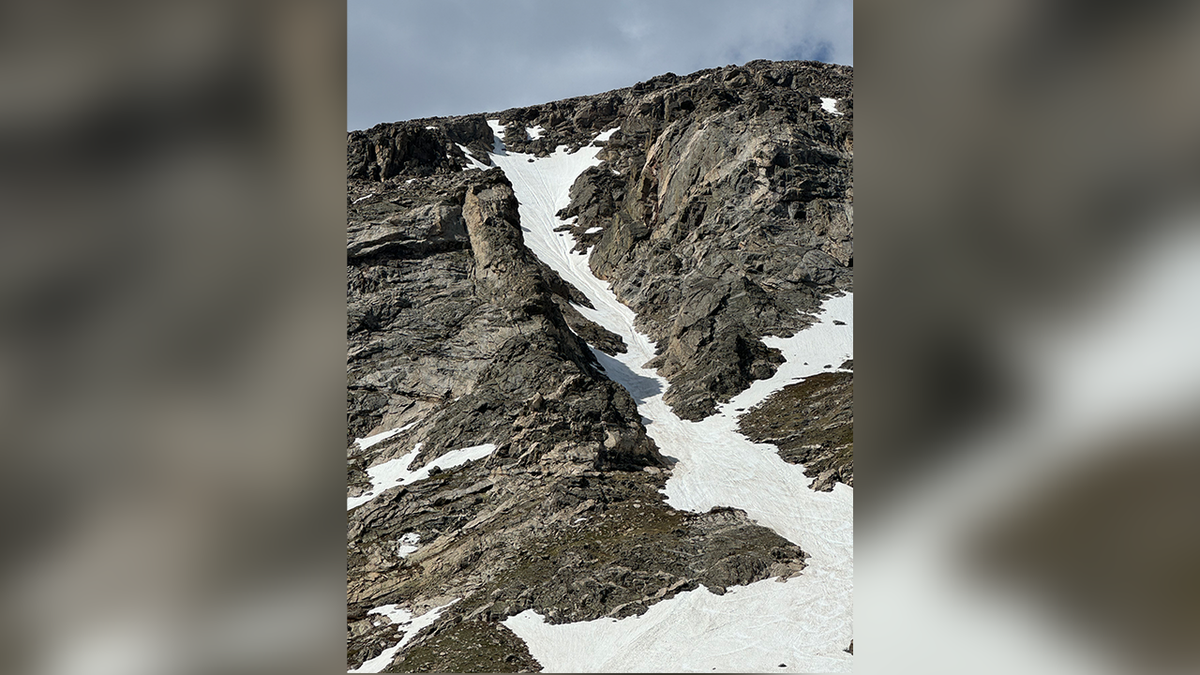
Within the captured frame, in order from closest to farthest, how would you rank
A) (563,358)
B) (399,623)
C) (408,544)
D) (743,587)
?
(743,587) < (399,623) < (408,544) < (563,358)

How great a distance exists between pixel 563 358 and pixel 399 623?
18161mm

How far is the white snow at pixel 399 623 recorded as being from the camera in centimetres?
1795

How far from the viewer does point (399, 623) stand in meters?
20.4

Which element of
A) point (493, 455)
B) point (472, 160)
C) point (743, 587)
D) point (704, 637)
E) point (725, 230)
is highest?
point (472, 160)
